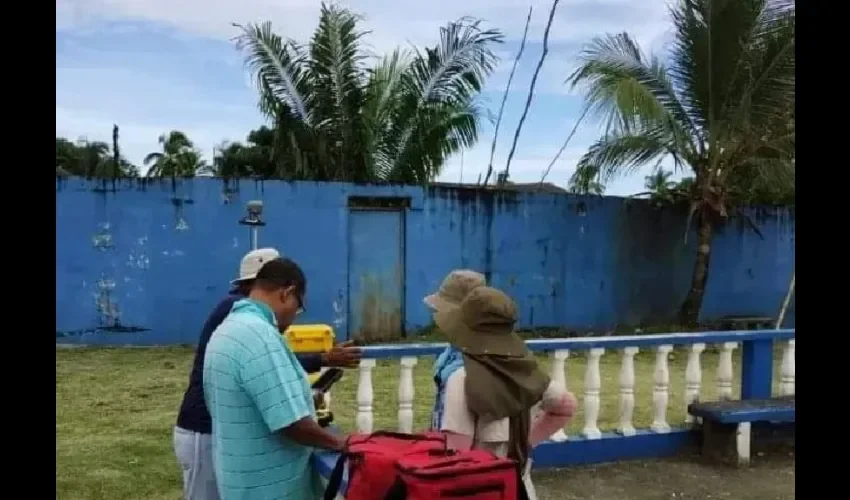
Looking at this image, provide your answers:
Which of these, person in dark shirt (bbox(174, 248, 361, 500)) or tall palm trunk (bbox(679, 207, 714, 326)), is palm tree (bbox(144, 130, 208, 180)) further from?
person in dark shirt (bbox(174, 248, 361, 500))

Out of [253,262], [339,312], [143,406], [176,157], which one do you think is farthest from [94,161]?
[253,262]

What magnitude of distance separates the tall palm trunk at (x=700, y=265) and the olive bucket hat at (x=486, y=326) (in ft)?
34.3

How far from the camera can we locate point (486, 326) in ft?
8.80

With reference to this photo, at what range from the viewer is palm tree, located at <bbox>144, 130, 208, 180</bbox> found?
18438 millimetres

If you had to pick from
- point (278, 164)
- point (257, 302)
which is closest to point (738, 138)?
point (278, 164)

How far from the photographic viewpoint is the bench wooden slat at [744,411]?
16.9 ft

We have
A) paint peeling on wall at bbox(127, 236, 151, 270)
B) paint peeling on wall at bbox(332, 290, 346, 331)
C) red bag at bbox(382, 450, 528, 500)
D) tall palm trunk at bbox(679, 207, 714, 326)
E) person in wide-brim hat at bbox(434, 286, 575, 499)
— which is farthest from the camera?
tall palm trunk at bbox(679, 207, 714, 326)

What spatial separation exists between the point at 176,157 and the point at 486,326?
17.7 m

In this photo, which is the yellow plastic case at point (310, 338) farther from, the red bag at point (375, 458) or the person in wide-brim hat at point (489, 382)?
the red bag at point (375, 458)

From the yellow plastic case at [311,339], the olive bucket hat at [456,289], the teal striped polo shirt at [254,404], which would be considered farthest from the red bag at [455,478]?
the yellow plastic case at [311,339]

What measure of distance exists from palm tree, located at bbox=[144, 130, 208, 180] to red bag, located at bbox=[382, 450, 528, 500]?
16.5m

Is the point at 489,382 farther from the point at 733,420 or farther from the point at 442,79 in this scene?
the point at 442,79

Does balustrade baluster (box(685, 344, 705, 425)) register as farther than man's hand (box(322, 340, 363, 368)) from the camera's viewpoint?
Yes

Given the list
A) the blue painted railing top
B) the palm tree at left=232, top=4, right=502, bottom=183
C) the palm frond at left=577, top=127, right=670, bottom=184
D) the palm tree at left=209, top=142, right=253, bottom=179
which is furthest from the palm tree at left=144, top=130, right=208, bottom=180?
the blue painted railing top
